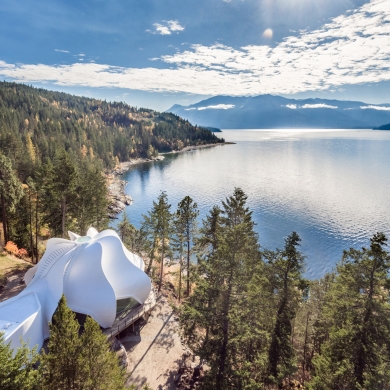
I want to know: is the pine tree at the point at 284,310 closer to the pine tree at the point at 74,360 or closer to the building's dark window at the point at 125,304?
the pine tree at the point at 74,360

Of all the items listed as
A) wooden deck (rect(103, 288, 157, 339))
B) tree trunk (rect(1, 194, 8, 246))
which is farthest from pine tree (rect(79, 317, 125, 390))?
tree trunk (rect(1, 194, 8, 246))

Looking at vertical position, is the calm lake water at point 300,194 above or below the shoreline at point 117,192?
above

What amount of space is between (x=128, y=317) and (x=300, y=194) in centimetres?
6963

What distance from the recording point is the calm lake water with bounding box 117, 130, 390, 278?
54.5 meters

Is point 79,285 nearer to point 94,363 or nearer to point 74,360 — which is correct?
point 94,363

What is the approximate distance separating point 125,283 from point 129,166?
12777 cm

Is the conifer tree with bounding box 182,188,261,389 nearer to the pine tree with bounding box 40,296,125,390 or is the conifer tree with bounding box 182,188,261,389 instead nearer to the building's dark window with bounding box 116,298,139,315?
the pine tree with bounding box 40,296,125,390

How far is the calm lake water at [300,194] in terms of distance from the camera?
54531mm

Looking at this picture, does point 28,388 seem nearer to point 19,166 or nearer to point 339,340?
point 339,340

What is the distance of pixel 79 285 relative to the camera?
902 inches

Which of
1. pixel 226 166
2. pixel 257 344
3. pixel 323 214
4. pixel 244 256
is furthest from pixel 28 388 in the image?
pixel 226 166

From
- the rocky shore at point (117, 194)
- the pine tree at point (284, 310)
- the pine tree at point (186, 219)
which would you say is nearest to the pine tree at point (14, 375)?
the pine tree at point (284, 310)

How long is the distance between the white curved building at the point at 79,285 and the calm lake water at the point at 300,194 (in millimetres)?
31739

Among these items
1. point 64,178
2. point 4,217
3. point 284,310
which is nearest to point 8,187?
point 4,217
